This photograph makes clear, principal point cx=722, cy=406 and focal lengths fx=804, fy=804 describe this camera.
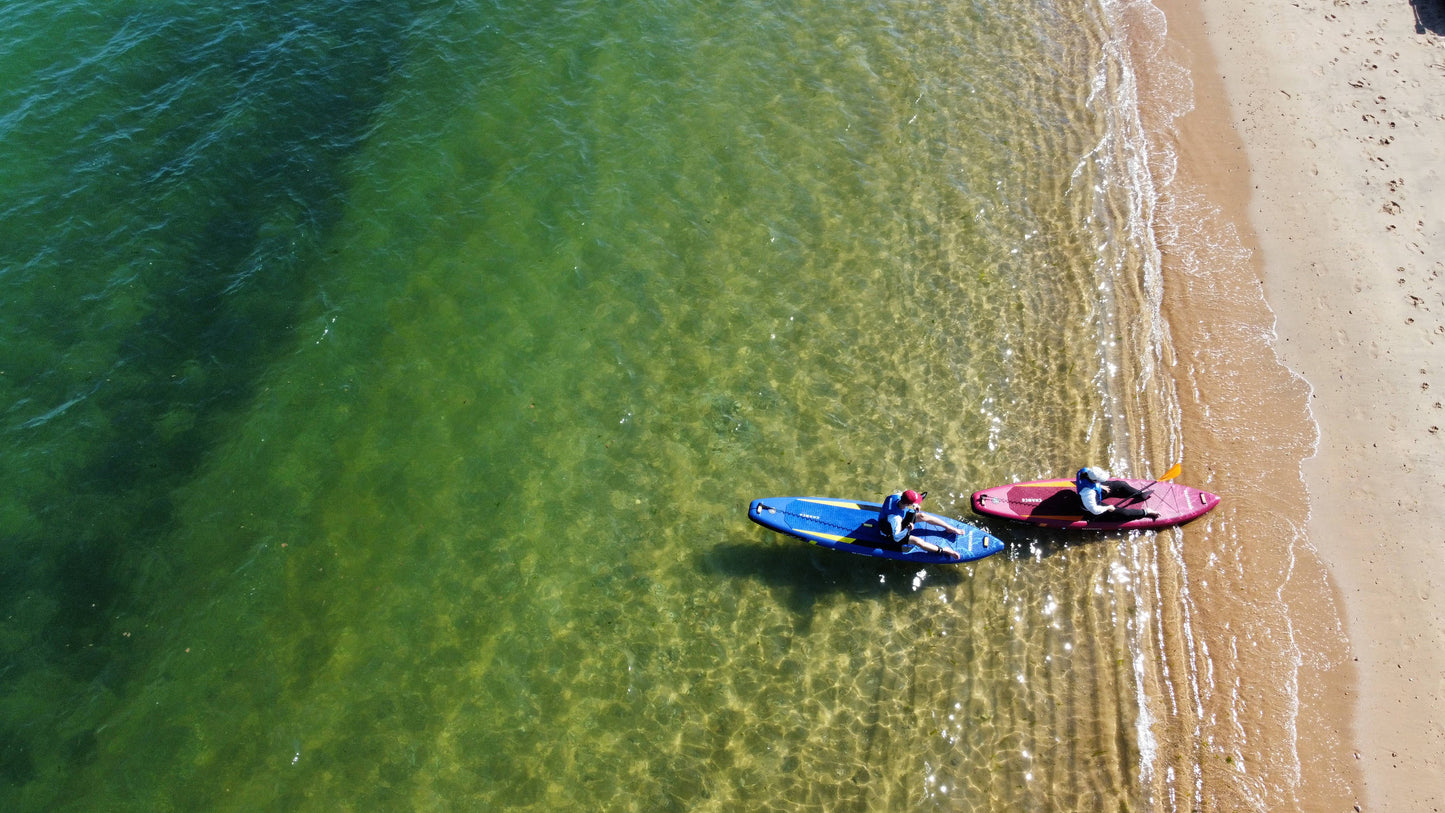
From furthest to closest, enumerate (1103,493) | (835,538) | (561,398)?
1. (561,398)
2. (1103,493)
3. (835,538)

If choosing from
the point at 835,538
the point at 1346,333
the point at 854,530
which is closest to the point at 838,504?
the point at 854,530

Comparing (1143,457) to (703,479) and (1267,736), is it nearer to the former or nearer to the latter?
(1267,736)

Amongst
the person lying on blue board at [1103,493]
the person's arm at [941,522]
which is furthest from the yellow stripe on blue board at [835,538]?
the person lying on blue board at [1103,493]

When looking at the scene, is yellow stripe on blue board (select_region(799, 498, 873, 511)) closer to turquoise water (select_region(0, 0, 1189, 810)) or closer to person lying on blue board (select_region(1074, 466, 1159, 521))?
turquoise water (select_region(0, 0, 1189, 810))

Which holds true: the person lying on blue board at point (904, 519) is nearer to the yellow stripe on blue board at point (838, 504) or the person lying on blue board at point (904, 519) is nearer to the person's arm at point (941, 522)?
the person's arm at point (941, 522)


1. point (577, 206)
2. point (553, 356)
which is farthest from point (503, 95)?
point (553, 356)

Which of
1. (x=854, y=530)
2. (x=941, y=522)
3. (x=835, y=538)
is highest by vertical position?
(x=941, y=522)

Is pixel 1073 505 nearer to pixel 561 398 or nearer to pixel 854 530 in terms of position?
pixel 854 530
